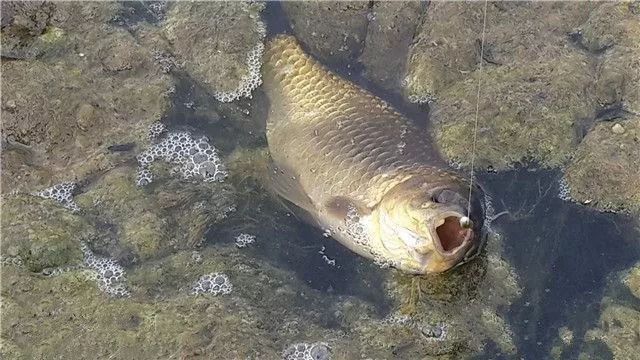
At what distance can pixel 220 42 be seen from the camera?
12.9 feet

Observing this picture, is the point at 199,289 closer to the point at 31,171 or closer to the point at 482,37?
the point at 31,171

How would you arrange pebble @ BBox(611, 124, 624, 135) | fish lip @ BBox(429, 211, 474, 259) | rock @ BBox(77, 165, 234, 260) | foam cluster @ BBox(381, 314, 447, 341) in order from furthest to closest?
pebble @ BBox(611, 124, 624, 135), rock @ BBox(77, 165, 234, 260), foam cluster @ BBox(381, 314, 447, 341), fish lip @ BBox(429, 211, 474, 259)

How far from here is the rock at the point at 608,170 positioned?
3.29 m

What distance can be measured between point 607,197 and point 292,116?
1.59 m

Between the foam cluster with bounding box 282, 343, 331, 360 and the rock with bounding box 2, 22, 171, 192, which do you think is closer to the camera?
the foam cluster with bounding box 282, 343, 331, 360

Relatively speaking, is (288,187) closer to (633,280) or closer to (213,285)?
(213,285)

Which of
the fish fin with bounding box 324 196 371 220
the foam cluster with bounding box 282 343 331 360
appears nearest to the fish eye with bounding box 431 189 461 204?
the fish fin with bounding box 324 196 371 220

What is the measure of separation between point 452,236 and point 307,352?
78 centimetres

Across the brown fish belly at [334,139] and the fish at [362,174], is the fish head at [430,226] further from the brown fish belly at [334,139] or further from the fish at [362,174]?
the brown fish belly at [334,139]

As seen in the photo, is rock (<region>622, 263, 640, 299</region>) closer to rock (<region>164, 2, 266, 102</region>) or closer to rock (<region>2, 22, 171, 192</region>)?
rock (<region>164, 2, 266, 102</region>)

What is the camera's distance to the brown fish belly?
3236mm

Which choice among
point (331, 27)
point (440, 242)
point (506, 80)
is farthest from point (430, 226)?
point (331, 27)

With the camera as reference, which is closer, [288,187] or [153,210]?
[153,210]

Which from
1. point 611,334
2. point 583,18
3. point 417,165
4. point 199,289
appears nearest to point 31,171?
point 199,289
